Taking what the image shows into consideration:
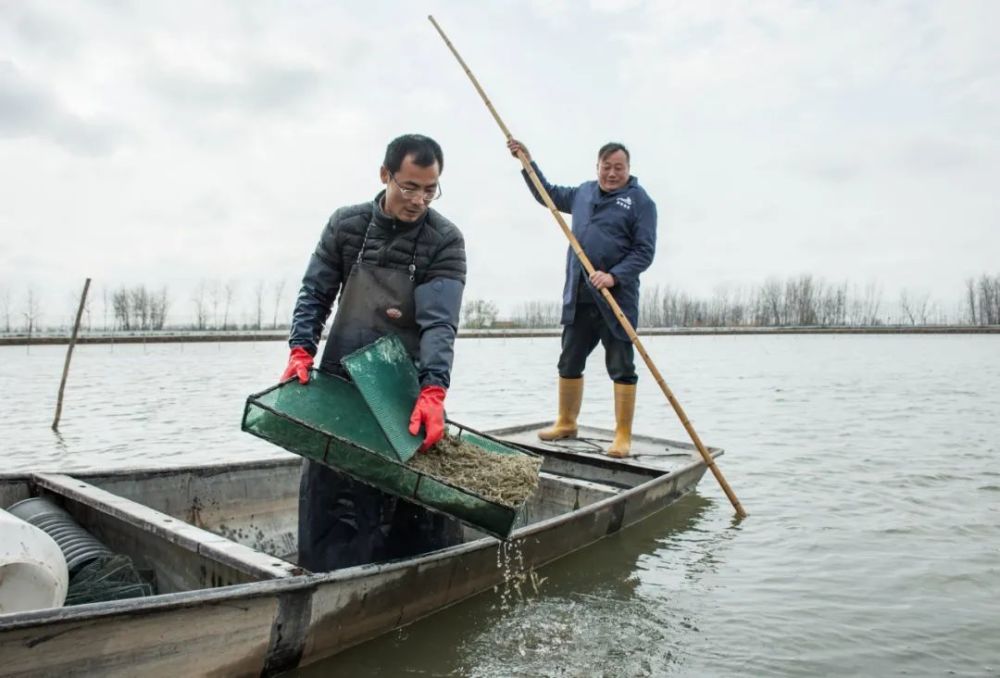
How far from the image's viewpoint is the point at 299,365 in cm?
345

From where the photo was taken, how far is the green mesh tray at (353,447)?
10.2ft

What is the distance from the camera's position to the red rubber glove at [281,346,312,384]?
3408 mm

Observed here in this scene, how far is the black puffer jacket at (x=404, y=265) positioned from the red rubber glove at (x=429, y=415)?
0.05 meters

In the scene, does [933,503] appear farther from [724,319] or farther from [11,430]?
[724,319]

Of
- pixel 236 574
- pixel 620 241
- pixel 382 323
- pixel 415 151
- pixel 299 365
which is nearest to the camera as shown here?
pixel 236 574

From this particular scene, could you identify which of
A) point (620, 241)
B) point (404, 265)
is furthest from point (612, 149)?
point (404, 265)

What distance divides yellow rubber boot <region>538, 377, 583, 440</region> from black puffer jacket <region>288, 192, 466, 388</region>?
11.3 ft

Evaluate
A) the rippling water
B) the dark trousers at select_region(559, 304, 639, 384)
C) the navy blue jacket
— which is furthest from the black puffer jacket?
the dark trousers at select_region(559, 304, 639, 384)

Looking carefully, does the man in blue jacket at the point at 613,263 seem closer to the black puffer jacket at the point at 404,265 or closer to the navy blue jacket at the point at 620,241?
the navy blue jacket at the point at 620,241

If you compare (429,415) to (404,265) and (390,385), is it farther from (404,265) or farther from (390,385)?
(404,265)

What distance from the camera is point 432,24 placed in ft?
23.8

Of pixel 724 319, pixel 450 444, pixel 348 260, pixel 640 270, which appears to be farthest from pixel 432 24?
pixel 724 319

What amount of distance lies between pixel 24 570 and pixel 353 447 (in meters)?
1.27

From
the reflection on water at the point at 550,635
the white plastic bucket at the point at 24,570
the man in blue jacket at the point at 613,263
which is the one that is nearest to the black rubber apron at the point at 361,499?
the reflection on water at the point at 550,635
